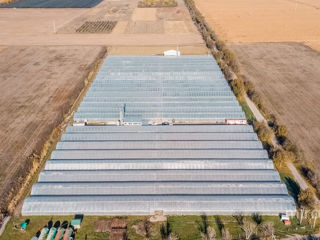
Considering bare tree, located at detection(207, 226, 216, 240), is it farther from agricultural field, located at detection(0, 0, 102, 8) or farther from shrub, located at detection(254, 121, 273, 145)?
agricultural field, located at detection(0, 0, 102, 8)

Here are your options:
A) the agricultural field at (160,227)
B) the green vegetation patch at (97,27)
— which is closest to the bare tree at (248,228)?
the agricultural field at (160,227)

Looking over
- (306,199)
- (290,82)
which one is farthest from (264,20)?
(306,199)

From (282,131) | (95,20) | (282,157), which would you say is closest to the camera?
(282,157)

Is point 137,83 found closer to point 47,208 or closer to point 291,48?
→ point 47,208

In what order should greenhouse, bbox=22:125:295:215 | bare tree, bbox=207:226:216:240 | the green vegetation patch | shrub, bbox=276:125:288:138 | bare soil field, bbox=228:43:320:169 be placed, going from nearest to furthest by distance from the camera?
bare tree, bbox=207:226:216:240
greenhouse, bbox=22:125:295:215
shrub, bbox=276:125:288:138
bare soil field, bbox=228:43:320:169
the green vegetation patch

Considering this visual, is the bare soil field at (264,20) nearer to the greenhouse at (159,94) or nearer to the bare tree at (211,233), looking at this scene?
the greenhouse at (159,94)

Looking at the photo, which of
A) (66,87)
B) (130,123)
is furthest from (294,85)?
(66,87)

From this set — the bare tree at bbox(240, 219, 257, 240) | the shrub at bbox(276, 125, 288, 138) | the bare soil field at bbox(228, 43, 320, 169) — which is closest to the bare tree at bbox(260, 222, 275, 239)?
the bare tree at bbox(240, 219, 257, 240)

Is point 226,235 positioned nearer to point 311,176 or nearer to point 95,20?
point 311,176
